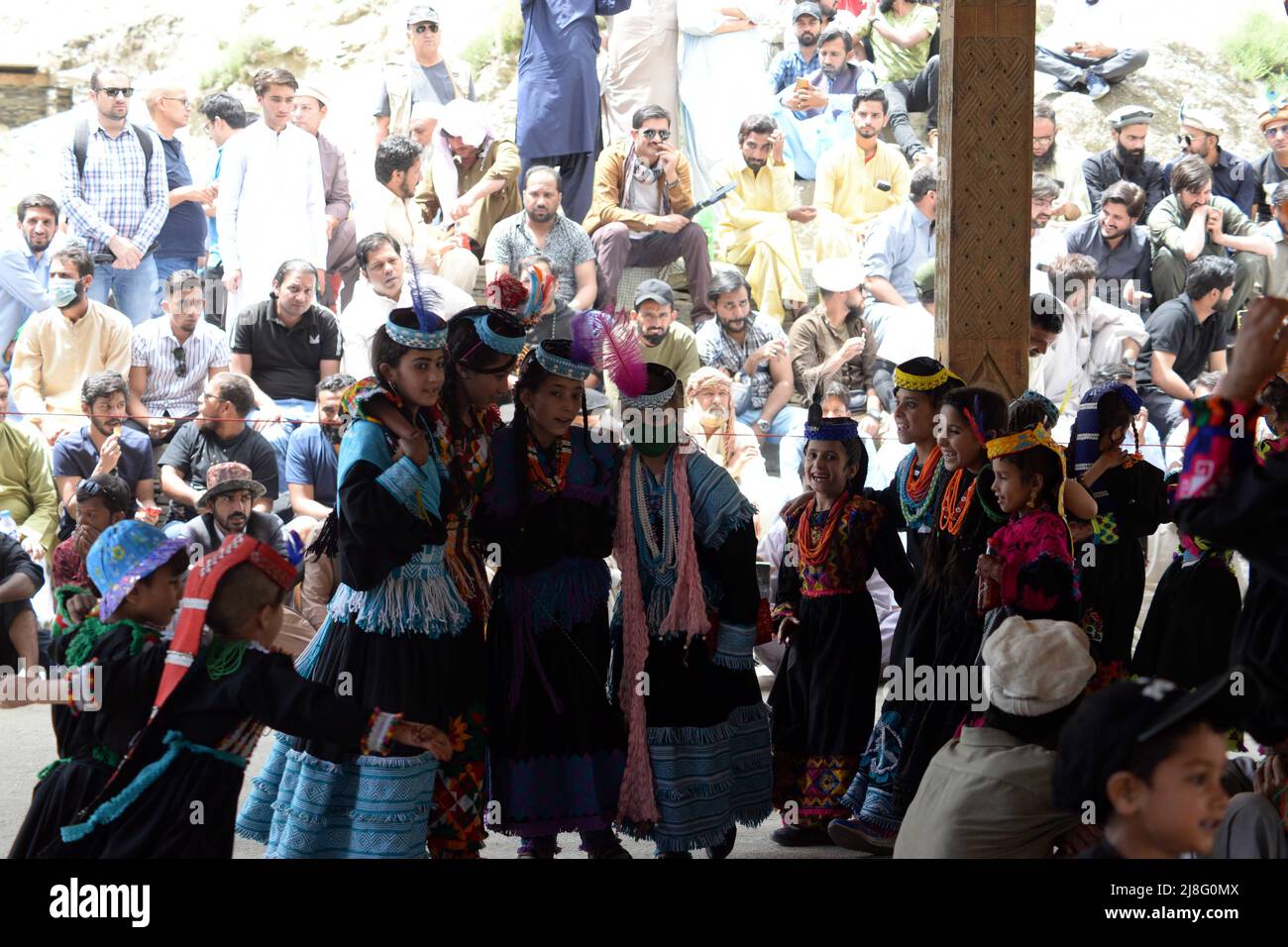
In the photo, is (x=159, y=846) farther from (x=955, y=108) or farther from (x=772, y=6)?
(x=772, y=6)

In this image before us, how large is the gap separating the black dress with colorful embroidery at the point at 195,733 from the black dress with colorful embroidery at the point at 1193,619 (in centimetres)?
316

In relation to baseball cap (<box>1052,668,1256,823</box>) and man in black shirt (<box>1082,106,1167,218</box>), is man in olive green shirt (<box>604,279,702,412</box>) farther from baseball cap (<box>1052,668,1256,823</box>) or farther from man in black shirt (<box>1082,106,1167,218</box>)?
baseball cap (<box>1052,668,1256,823</box>)

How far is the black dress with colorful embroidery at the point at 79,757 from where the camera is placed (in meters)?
3.60

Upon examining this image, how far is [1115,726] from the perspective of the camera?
2604 mm

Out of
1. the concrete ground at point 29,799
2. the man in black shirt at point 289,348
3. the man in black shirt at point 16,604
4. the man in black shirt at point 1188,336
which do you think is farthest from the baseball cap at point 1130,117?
the man in black shirt at point 16,604

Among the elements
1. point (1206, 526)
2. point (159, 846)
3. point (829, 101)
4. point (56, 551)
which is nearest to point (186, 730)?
point (159, 846)

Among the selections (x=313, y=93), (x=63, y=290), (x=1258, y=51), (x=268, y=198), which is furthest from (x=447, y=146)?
(x=1258, y=51)

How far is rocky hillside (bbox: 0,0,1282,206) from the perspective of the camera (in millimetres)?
13242

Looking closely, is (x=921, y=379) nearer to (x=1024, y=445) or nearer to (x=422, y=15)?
(x=1024, y=445)

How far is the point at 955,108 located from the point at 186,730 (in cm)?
348

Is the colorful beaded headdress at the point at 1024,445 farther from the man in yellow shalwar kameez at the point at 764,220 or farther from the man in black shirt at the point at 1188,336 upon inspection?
the man in yellow shalwar kameez at the point at 764,220

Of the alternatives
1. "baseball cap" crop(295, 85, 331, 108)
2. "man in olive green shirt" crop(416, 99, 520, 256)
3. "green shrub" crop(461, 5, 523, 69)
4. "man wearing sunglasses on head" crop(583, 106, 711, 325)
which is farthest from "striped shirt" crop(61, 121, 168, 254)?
"green shrub" crop(461, 5, 523, 69)

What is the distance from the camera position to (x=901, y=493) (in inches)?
207
